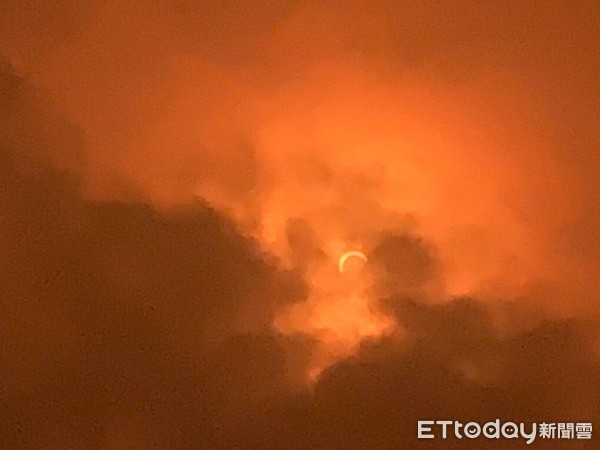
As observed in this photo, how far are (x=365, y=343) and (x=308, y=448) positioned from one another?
0.62ft

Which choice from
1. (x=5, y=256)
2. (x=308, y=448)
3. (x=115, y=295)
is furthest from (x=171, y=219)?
(x=308, y=448)

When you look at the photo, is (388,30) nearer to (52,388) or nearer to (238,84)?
(238,84)

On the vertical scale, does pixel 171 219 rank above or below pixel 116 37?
below

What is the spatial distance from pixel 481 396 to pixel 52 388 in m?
0.68

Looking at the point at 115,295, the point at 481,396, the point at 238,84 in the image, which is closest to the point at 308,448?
the point at 481,396

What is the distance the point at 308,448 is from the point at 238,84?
1.97ft

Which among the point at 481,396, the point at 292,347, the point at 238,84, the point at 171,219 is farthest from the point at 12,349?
the point at 481,396

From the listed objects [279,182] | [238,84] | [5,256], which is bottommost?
[5,256]

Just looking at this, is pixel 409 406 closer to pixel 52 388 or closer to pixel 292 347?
pixel 292 347

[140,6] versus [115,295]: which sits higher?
[140,6]

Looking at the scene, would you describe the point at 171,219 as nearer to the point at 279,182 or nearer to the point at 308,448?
the point at 279,182

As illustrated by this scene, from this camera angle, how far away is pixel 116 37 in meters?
1.66

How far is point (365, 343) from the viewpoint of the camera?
1.61 m

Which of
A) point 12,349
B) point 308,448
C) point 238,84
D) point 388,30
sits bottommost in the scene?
point 308,448
